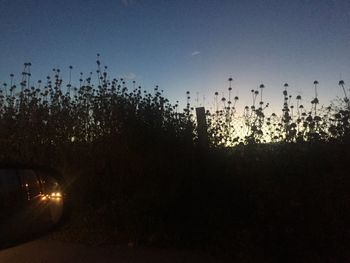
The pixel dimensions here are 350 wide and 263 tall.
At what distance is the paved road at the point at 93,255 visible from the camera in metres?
7.44

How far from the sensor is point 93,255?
7855 mm

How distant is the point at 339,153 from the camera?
7836mm

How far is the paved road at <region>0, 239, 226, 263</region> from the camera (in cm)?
744

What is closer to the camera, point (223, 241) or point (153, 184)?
point (223, 241)

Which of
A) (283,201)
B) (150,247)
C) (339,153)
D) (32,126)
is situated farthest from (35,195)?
(32,126)

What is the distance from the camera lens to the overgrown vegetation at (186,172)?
23.9 feet

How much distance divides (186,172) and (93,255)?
2011mm

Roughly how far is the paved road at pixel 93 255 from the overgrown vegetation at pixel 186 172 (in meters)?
0.30

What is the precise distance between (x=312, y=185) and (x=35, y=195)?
4.12 meters

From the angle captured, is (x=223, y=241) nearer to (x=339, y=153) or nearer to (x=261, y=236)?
(x=261, y=236)

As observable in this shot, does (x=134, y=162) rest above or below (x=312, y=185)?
above

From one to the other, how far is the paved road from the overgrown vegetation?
0.30 metres

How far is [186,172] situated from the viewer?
347 inches

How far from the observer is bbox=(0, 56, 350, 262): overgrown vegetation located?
23.9 ft
